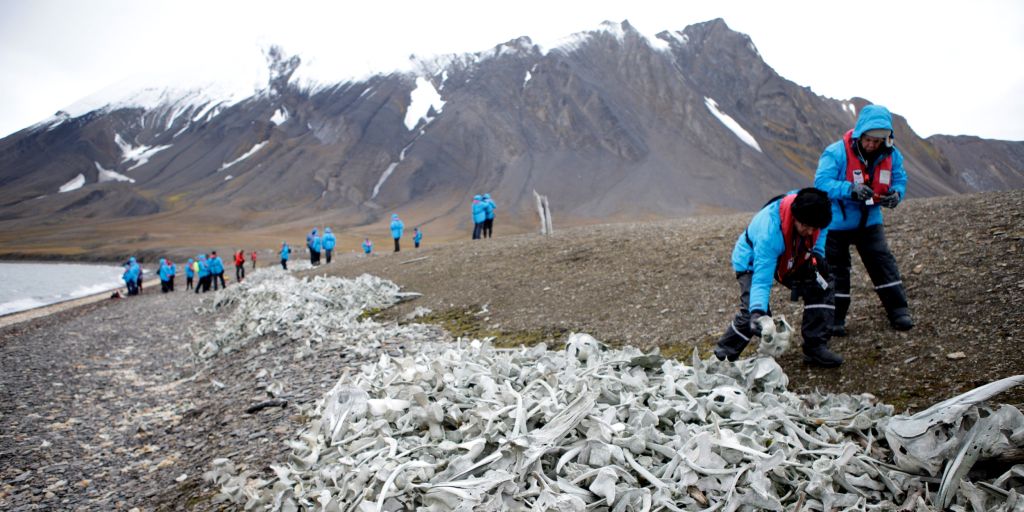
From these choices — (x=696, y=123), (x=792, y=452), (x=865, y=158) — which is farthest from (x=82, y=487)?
(x=696, y=123)

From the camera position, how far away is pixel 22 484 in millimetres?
5547

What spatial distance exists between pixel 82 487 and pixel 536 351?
15.3ft

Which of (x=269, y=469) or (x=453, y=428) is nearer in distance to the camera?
(x=453, y=428)

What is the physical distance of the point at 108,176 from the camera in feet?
395

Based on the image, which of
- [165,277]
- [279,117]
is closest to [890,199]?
[165,277]

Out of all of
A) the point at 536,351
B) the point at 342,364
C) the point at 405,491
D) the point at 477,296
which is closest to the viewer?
the point at 405,491

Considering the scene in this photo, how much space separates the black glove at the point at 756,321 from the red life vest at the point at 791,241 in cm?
47

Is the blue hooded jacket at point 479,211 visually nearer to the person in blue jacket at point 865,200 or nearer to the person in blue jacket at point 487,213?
the person in blue jacket at point 487,213

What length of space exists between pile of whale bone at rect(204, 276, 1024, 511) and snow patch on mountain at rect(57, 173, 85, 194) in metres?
144

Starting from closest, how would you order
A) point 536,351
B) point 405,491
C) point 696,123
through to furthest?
1. point 405,491
2. point 536,351
3. point 696,123

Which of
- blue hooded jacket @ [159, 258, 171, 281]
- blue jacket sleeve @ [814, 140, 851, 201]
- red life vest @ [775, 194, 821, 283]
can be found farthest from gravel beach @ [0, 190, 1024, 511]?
blue hooded jacket @ [159, 258, 171, 281]

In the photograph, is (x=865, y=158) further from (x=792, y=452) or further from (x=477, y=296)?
(x=477, y=296)

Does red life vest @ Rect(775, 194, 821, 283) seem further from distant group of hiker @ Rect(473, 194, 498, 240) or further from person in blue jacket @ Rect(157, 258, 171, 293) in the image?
person in blue jacket @ Rect(157, 258, 171, 293)

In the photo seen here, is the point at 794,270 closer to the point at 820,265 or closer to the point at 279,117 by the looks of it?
the point at 820,265
